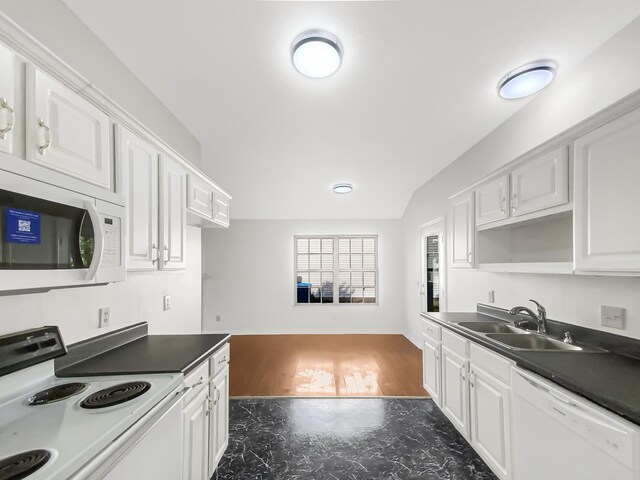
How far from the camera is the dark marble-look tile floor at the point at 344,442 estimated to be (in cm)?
206

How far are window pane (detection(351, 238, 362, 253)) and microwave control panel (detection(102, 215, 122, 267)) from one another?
5145 millimetres

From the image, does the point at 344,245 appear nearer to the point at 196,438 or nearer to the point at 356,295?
the point at 356,295

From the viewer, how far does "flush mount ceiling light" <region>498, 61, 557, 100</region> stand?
1.98 m

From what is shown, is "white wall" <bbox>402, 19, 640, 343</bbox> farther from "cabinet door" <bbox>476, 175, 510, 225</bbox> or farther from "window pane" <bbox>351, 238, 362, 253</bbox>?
"window pane" <bbox>351, 238, 362, 253</bbox>

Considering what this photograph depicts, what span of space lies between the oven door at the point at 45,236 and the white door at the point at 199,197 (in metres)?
0.98

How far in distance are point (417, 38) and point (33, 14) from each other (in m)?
2.08

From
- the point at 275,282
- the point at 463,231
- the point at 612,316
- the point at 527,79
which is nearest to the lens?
the point at 612,316

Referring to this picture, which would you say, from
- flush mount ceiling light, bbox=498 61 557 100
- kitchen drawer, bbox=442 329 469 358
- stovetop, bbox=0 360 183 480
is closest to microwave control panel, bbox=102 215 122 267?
stovetop, bbox=0 360 183 480

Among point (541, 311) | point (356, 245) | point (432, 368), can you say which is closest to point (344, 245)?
point (356, 245)

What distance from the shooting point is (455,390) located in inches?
91.1

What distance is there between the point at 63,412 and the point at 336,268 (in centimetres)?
526

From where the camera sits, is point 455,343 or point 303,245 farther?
point 303,245

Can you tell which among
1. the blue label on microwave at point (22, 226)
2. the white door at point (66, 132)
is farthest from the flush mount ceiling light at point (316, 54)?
the blue label on microwave at point (22, 226)

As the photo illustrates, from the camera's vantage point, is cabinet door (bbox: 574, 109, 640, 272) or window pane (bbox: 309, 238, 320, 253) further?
window pane (bbox: 309, 238, 320, 253)
